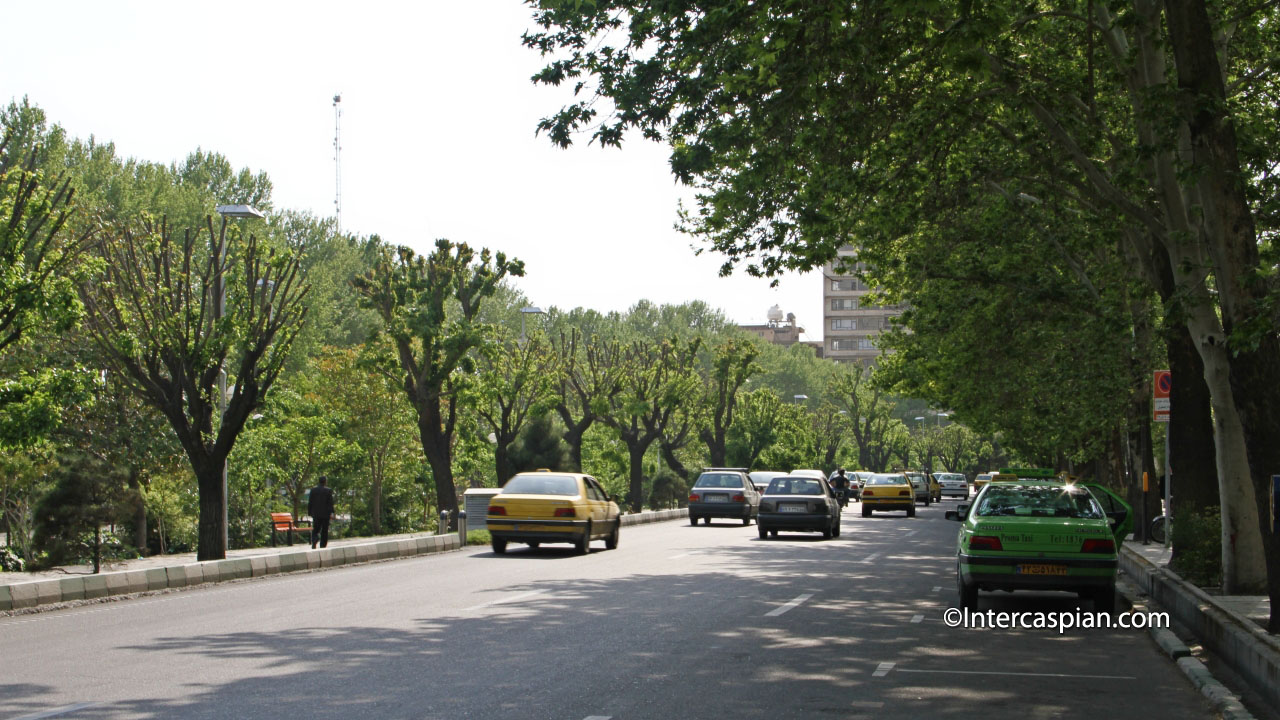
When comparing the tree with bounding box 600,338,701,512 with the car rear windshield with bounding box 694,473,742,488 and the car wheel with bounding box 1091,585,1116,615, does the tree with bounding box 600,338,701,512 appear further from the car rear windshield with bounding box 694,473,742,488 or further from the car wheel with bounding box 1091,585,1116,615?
the car wheel with bounding box 1091,585,1116,615

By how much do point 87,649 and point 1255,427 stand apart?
10.2 meters

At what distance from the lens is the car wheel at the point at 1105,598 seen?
13.9 m

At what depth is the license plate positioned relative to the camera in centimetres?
1364

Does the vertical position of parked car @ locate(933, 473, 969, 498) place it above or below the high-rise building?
below

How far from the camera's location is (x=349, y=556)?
2361cm

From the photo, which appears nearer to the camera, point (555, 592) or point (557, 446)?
point (555, 592)

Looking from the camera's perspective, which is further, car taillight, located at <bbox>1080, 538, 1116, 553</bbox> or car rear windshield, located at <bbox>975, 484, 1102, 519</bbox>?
car rear windshield, located at <bbox>975, 484, 1102, 519</bbox>

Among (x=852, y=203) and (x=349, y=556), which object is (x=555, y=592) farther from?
(x=349, y=556)

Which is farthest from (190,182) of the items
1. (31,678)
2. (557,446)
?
(31,678)

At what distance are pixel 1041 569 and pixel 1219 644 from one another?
2.13 m

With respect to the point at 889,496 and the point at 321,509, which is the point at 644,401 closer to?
the point at 889,496

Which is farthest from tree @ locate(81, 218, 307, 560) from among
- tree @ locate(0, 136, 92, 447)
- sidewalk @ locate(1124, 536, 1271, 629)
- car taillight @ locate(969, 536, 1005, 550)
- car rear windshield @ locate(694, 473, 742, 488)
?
car rear windshield @ locate(694, 473, 742, 488)

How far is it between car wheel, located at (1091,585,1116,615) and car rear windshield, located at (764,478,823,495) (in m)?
17.4

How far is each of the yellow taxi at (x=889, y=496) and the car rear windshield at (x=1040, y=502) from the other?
34519mm
